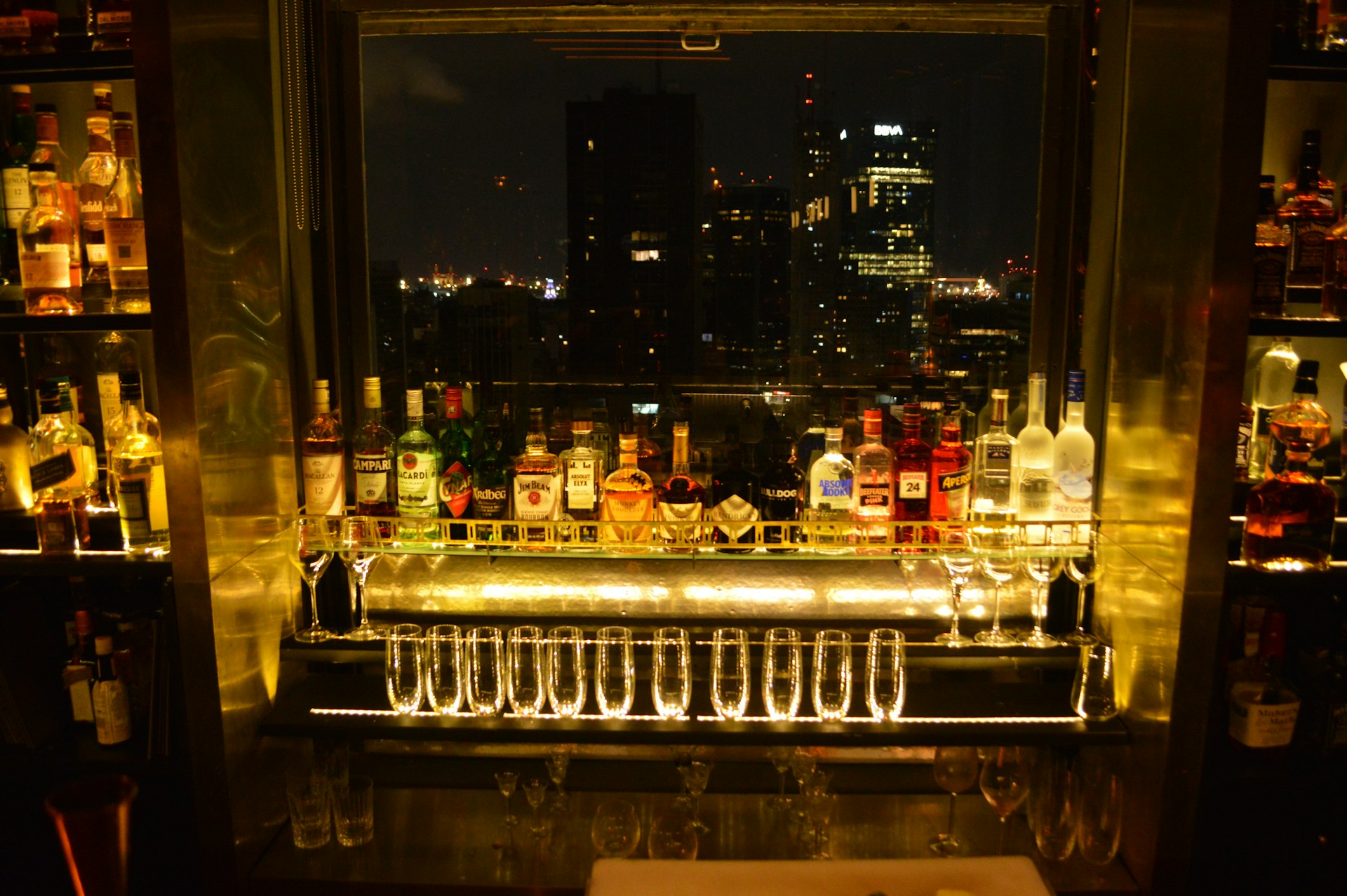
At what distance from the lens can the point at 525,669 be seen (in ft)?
6.18

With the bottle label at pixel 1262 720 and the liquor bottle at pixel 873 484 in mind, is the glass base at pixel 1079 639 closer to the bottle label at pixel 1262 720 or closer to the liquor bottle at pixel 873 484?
the bottle label at pixel 1262 720

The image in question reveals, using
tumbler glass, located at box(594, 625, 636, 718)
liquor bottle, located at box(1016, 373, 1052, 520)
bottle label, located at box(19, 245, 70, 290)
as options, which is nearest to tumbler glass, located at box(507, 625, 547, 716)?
tumbler glass, located at box(594, 625, 636, 718)

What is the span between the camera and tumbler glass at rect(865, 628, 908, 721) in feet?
6.13

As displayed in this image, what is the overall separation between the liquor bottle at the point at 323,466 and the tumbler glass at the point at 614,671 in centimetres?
62

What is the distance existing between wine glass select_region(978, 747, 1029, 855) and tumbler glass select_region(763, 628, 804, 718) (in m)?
0.38

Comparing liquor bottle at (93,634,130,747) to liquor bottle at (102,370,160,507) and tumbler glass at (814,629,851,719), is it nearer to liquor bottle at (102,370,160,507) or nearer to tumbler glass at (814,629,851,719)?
liquor bottle at (102,370,160,507)

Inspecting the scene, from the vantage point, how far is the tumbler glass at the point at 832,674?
1.85 m

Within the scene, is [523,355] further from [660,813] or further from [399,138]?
[660,813]

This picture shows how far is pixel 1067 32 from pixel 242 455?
6.29ft

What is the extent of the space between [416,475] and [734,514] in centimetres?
66

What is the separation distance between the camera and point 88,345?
2.20m

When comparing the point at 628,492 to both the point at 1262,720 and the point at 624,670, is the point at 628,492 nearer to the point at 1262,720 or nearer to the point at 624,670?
the point at 624,670

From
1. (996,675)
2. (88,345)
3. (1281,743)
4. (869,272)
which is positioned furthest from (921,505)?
(88,345)

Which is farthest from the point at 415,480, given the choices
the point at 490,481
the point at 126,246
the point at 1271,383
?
the point at 1271,383
